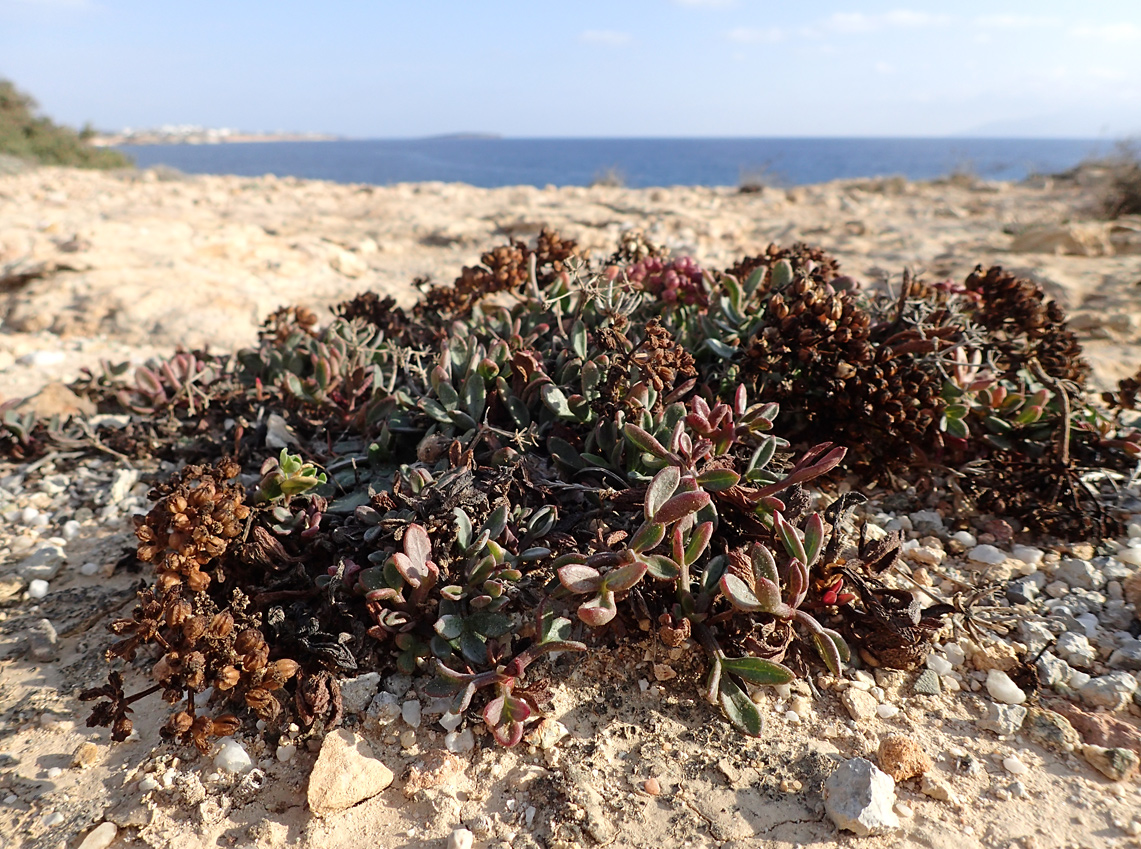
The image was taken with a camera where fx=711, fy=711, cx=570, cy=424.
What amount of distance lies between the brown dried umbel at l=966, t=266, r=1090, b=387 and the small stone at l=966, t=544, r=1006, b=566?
96cm

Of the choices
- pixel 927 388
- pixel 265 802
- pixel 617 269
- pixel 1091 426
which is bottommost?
pixel 265 802

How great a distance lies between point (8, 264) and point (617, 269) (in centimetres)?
585

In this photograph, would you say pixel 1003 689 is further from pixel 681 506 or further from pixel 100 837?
pixel 100 837

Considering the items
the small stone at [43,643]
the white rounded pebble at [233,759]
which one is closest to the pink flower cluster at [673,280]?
the white rounded pebble at [233,759]

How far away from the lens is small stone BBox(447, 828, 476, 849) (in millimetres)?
1569

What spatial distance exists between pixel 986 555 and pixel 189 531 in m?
2.43

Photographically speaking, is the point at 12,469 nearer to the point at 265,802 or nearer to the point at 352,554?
the point at 352,554

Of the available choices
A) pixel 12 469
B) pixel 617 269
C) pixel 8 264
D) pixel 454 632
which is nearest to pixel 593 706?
pixel 454 632

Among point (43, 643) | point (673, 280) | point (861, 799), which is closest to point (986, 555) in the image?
point (861, 799)

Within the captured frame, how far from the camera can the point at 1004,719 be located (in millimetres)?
1808

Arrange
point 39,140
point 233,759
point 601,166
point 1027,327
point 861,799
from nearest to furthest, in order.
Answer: point 861,799 < point 233,759 < point 1027,327 < point 39,140 < point 601,166

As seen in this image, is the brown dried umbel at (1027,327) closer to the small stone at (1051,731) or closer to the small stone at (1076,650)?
the small stone at (1076,650)

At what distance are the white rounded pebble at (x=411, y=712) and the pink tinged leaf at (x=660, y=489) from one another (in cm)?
79

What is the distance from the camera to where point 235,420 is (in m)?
3.10
